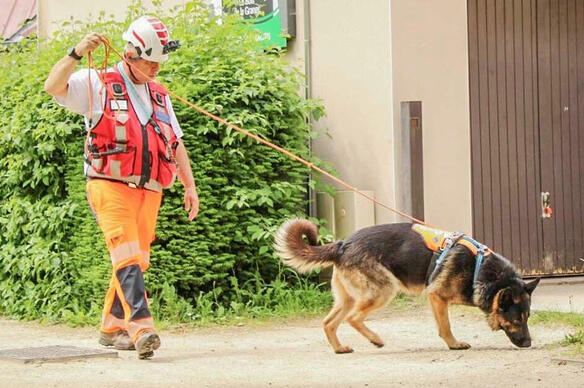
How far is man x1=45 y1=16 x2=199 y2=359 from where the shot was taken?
7.02 m

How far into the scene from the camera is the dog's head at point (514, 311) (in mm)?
7277

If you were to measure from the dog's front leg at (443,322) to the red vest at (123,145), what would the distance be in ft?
6.61

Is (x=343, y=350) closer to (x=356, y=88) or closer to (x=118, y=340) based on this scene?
(x=118, y=340)

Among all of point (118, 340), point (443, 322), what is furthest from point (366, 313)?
point (118, 340)

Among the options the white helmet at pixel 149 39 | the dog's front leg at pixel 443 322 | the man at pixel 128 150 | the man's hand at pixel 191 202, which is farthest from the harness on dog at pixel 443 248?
the white helmet at pixel 149 39

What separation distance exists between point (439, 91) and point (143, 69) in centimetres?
359

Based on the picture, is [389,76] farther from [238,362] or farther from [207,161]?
[238,362]

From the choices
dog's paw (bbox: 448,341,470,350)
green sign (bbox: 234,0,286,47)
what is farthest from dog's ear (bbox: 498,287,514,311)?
green sign (bbox: 234,0,286,47)

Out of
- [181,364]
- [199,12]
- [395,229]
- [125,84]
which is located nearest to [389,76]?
[199,12]

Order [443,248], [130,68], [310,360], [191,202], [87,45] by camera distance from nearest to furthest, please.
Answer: [87,45]
[310,360]
[130,68]
[443,248]
[191,202]

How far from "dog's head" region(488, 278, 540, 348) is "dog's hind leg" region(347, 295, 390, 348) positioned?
755 mm

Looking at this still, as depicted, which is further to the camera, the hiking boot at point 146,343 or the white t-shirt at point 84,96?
the white t-shirt at point 84,96

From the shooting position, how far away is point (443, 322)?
7.44 meters

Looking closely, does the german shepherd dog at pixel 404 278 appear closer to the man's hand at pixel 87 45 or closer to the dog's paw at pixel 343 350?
the dog's paw at pixel 343 350
